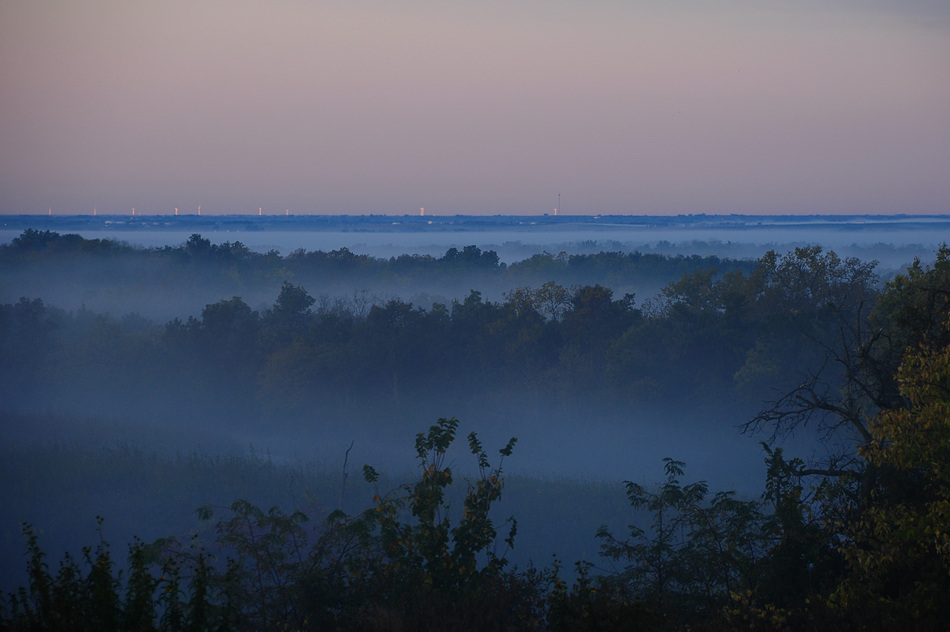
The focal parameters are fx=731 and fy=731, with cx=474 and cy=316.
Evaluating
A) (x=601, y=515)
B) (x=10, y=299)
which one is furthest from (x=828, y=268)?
(x=10, y=299)

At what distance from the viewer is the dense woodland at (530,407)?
8.80 metres

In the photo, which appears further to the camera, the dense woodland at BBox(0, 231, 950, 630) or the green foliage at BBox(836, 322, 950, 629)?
the dense woodland at BBox(0, 231, 950, 630)

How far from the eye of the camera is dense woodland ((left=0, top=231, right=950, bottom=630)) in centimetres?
880

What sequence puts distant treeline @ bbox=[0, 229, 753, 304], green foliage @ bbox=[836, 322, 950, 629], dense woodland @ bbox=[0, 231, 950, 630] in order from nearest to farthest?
green foliage @ bbox=[836, 322, 950, 629] < dense woodland @ bbox=[0, 231, 950, 630] < distant treeline @ bbox=[0, 229, 753, 304]

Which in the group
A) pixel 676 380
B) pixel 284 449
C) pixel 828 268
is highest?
pixel 828 268

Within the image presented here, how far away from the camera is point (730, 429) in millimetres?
38094

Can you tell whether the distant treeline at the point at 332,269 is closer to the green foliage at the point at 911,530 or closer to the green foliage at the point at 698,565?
the green foliage at the point at 698,565

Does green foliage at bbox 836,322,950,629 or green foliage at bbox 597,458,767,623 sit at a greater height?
green foliage at bbox 836,322,950,629

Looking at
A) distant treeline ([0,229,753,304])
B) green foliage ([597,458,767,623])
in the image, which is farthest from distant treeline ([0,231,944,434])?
distant treeline ([0,229,753,304])

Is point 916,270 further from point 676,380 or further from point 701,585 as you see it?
point 676,380

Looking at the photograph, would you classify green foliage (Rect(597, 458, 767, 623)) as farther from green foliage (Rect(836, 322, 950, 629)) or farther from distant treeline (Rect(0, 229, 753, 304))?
distant treeline (Rect(0, 229, 753, 304))

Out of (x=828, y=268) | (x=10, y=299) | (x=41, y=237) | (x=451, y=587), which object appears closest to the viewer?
(x=451, y=587)

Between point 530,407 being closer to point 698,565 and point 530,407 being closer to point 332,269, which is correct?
point 698,565

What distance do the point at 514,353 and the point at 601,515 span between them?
59.9 feet
